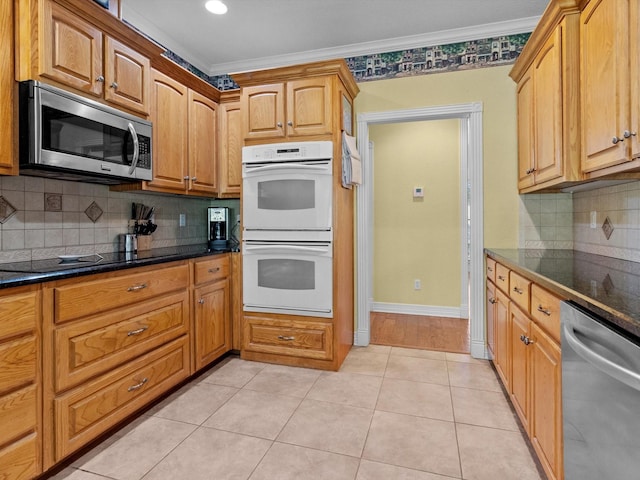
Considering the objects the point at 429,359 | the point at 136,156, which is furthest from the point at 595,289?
the point at 136,156

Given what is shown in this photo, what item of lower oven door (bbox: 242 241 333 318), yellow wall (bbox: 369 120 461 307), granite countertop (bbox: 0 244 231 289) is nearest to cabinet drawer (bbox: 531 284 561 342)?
lower oven door (bbox: 242 241 333 318)

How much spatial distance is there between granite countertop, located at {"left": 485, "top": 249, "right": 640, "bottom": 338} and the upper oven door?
1281 millimetres

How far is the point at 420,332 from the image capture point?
363 cm

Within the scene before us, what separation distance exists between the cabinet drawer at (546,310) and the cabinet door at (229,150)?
7.82 feet

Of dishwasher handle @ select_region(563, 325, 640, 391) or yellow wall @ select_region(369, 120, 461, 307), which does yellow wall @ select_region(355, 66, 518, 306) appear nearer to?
yellow wall @ select_region(369, 120, 461, 307)

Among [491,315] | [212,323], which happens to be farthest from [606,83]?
[212,323]

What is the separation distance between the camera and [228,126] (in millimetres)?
3145

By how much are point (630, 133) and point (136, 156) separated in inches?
98.3

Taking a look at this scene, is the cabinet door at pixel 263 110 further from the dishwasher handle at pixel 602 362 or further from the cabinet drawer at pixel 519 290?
the dishwasher handle at pixel 602 362

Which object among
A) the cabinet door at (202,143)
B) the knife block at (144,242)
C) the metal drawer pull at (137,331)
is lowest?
the metal drawer pull at (137,331)

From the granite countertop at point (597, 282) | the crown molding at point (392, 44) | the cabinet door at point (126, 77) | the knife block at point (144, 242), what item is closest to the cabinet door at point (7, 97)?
the cabinet door at point (126, 77)

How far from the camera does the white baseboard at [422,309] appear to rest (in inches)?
165

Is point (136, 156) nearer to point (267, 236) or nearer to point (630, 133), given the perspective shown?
point (267, 236)

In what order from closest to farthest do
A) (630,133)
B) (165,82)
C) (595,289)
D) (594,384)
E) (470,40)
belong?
1. (594,384)
2. (595,289)
3. (630,133)
4. (165,82)
5. (470,40)
